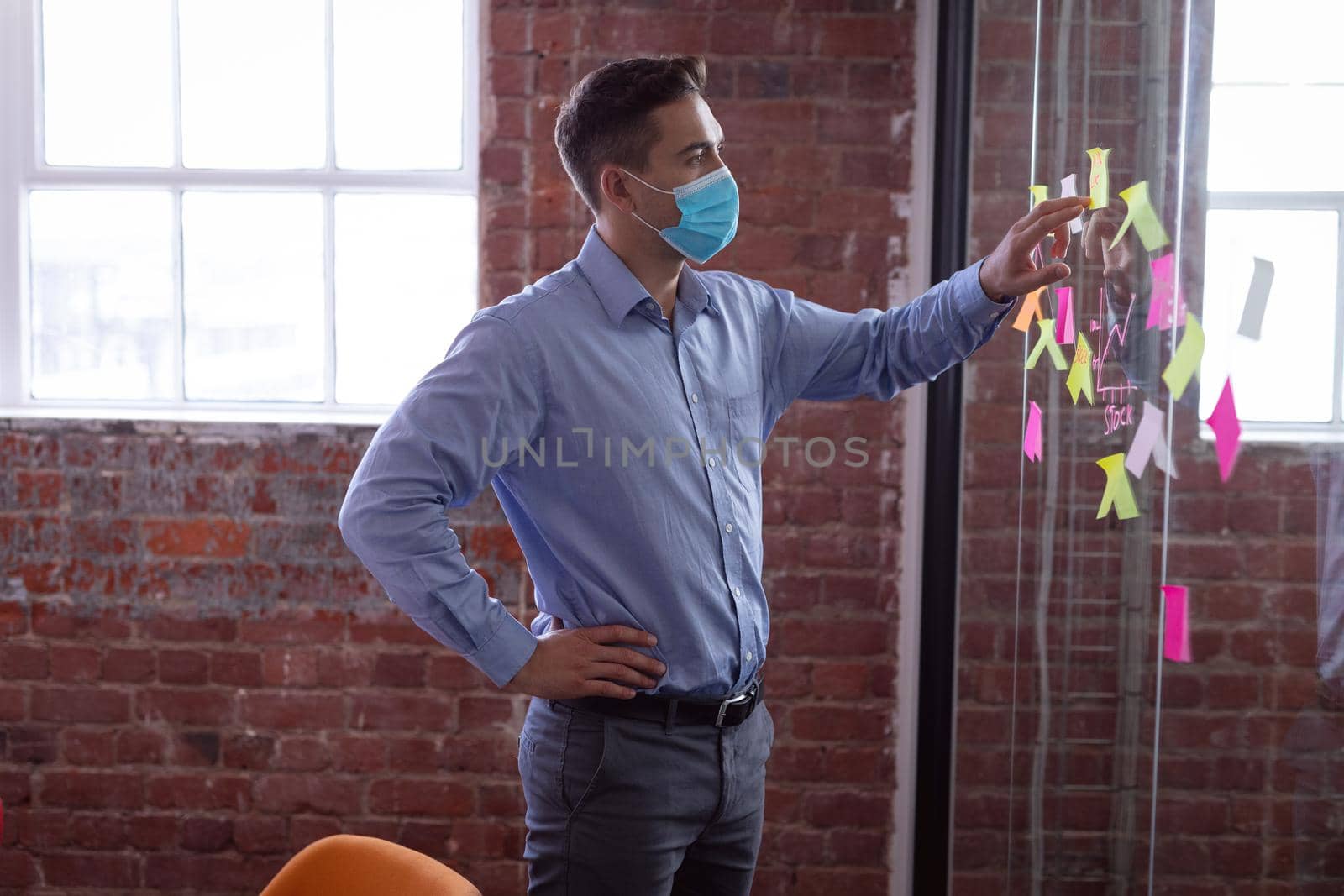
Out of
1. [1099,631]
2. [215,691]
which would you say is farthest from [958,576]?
[215,691]

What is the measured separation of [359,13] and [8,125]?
2.87ft

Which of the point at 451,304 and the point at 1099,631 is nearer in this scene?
the point at 1099,631

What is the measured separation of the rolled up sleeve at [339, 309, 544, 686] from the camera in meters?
1.36

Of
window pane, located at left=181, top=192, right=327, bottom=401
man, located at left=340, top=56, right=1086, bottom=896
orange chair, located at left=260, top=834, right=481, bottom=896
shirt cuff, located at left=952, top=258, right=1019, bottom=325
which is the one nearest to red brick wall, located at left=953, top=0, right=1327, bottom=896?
shirt cuff, located at left=952, top=258, right=1019, bottom=325

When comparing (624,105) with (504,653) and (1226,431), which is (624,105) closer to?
(504,653)

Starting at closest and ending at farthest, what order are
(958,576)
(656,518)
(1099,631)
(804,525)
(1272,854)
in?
→ (1272,854) < (1099,631) < (656,518) < (958,576) < (804,525)

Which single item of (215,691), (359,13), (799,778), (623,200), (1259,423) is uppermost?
(359,13)

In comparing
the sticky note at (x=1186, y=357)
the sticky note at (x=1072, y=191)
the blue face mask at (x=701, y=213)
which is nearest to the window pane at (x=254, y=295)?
the blue face mask at (x=701, y=213)

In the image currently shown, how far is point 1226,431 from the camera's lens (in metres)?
0.87

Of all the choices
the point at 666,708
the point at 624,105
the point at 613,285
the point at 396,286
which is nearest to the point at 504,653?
the point at 666,708

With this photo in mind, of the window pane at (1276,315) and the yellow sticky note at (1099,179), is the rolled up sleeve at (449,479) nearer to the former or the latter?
the yellow sticky note at (1099,179)

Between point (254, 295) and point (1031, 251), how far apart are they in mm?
1861

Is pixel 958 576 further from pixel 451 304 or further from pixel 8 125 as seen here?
pixel 8 125

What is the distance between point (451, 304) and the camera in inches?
100.0
